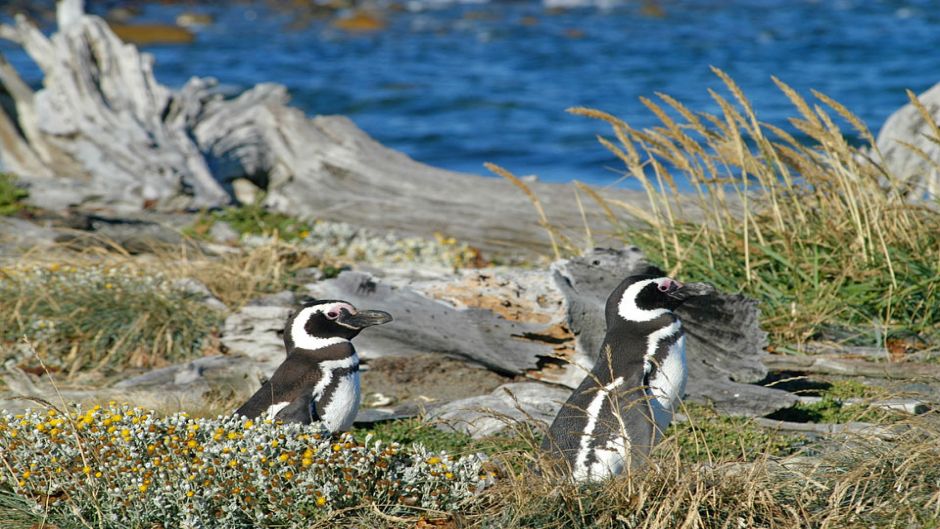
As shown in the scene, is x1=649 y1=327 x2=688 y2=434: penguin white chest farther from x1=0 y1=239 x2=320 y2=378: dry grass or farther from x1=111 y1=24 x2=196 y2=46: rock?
x1=111 y1=24 x2=196 y2=46: rock

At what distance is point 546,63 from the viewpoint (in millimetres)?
32094

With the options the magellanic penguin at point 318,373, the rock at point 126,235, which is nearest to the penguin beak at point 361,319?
the magellanic penguin at point 318,373

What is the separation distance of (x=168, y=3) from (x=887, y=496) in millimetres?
43086

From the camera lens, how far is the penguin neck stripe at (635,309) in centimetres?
561

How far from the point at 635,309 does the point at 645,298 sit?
77mm

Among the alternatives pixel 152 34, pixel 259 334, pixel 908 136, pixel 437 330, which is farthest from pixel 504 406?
pixel 152 34

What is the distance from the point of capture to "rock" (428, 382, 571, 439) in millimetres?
6398

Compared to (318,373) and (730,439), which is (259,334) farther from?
(730,439)

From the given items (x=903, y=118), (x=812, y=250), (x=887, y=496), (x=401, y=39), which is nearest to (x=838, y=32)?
(x=401, y=39)

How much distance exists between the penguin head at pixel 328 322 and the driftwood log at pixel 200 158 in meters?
5.24

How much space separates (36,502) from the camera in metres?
4.91

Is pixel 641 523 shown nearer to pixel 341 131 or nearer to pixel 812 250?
pixel 812 250

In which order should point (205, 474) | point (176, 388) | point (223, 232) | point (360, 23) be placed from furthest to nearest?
point (360, 23), point (223, 232), point (176, 388), point (205, 474)

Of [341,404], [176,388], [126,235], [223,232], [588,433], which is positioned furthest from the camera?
[223,232]
